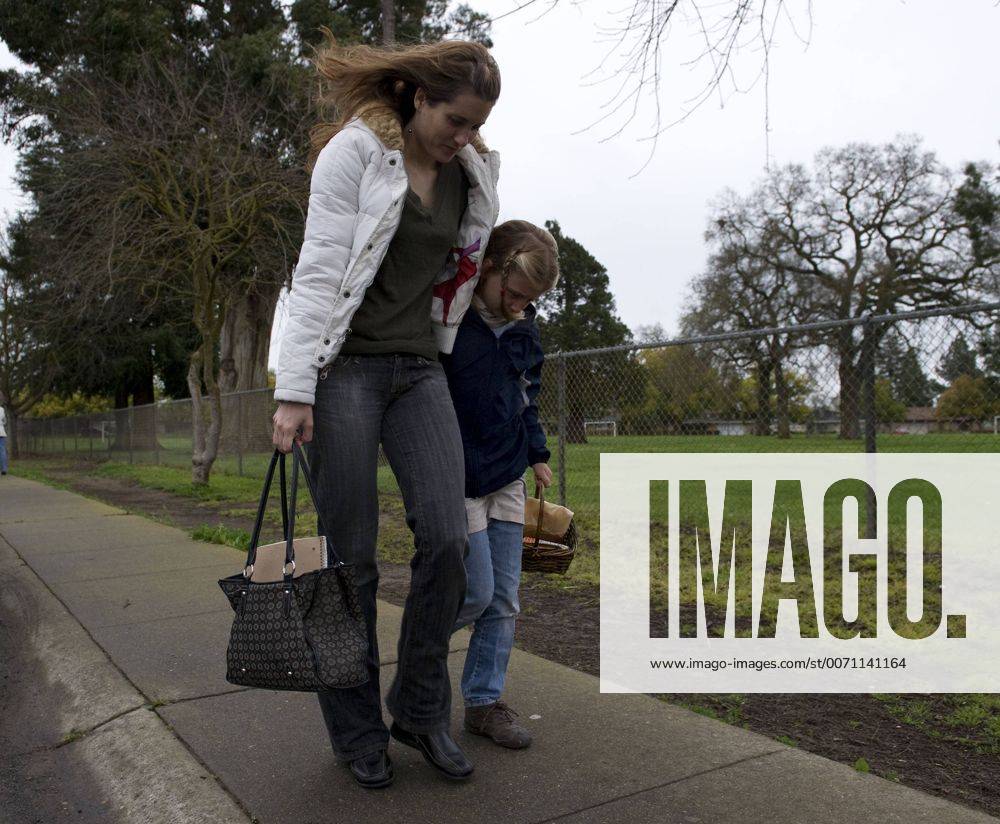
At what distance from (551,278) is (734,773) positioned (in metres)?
1.53

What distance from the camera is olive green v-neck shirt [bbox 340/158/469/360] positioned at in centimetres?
263

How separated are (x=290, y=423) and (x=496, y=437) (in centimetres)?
69

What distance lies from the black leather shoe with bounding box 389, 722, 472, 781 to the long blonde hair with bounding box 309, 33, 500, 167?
68.3 inches

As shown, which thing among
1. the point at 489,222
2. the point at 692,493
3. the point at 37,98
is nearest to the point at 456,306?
the point at 489,222

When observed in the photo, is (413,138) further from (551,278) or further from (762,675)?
(762,675)

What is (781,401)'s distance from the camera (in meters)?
6.66

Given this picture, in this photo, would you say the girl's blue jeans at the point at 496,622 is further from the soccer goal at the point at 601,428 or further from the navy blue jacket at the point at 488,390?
the soccer goal at the point at 601,428

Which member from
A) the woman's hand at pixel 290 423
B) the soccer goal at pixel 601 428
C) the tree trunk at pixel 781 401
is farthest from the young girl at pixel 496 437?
the soccer goal at pixel 601 428

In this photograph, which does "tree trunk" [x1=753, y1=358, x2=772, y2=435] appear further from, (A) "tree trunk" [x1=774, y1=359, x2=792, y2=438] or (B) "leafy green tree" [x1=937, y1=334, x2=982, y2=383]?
(B) "leafy green tree" [x1=937, y1=334, x2=982, y2=383]

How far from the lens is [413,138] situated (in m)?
2.73

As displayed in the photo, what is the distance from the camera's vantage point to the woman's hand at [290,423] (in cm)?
250

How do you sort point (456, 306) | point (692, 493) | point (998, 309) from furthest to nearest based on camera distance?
point (692, 493) → point (998, 309) → point (456, 306)

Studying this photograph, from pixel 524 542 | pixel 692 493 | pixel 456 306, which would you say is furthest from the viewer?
pixel 692 493

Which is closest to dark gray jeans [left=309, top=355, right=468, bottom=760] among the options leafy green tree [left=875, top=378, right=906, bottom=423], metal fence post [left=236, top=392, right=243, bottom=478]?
leafy green tree [left=875, top=378, right=906, bottom=423]
